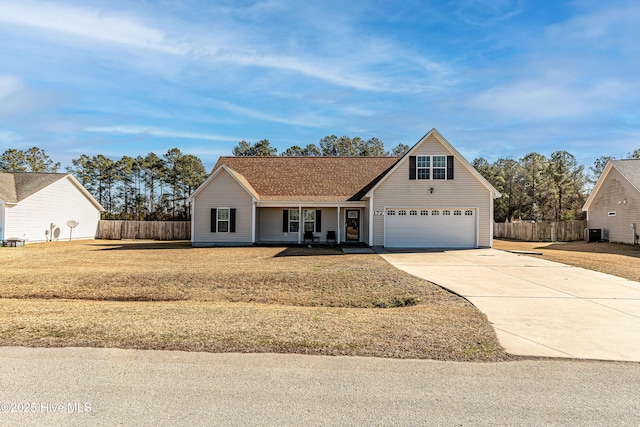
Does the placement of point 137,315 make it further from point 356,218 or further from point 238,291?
point 356,218

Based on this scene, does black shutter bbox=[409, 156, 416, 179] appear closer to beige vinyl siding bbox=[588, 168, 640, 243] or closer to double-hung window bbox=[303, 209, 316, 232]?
double-hung window bbox=[303, 209, 316, 232]

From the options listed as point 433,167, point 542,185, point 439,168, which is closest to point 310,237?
point 433,167

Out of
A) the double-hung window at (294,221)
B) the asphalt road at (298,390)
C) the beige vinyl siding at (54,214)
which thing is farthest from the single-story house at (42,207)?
the asphalt road at (298,390)

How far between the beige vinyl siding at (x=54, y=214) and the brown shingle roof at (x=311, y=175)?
11.9m

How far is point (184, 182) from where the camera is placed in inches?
1793

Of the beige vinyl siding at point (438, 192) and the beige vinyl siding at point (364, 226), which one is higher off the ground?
the beige vinyl siding at point (438, 192)

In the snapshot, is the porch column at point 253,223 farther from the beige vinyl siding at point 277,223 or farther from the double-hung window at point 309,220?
the double-hung window at point 309,220

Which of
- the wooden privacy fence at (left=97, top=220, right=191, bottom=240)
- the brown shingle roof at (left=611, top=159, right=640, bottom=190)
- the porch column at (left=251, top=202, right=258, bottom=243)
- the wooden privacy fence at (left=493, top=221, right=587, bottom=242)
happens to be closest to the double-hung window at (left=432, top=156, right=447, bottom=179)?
the porch column at (left=251, top=202, right=258, bottom=243)

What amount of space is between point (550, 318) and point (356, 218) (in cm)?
→ 1796

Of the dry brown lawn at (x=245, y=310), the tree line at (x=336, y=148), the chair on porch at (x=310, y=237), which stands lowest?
the dry brown lawn at (x=245, y=310)

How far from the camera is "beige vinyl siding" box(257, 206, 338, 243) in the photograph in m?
24.5

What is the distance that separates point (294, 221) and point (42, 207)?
1748 centimetres

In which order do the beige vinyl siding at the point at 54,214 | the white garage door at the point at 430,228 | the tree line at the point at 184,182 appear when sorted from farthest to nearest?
1. the tree line at the point at 184,182
2. the beige vinyl siding at the point at 54,214
3. the white garage door at the point at 430,228

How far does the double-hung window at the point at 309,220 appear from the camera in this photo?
24.5 m
